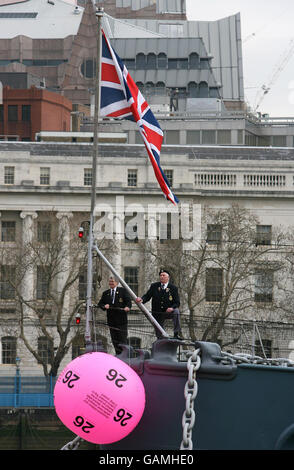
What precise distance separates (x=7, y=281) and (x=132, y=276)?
11.2m

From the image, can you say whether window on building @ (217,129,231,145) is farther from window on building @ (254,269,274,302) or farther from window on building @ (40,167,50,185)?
window on building @ (254,269,274,302)

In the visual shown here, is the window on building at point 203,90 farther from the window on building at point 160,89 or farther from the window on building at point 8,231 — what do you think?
the window on building at point 8,231

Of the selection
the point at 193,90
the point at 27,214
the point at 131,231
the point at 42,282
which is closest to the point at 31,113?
the point at 193,90

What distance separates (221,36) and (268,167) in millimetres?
82582

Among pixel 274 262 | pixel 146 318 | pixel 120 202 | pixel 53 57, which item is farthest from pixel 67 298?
pixel 53 57

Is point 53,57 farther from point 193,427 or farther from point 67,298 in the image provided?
point 193,427

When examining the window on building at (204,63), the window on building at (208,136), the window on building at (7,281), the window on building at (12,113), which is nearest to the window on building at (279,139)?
the window on building at (208,136)

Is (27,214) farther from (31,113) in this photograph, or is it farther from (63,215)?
(31,113)

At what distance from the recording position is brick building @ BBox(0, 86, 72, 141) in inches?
4862

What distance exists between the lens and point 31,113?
12475 centimetres

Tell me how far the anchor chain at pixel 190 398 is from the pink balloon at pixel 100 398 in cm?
71

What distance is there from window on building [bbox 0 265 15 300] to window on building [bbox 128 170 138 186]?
13937 millimetres

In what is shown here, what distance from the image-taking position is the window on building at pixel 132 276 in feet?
279
